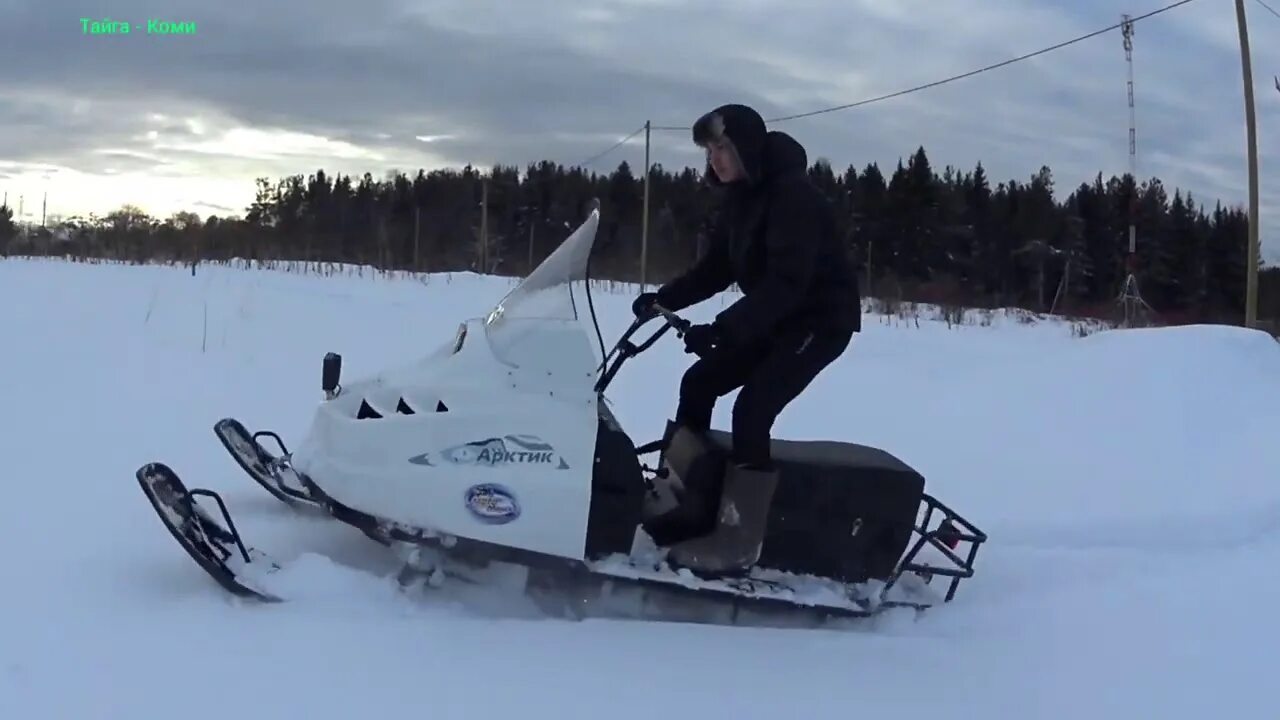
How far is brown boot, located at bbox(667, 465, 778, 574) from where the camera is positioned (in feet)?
12.8

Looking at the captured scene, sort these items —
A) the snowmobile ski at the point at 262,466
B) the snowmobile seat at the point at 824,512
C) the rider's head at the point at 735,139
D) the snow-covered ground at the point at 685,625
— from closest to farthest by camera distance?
the snow-covered ground at the point at 685,625 → the rider's head at the point at 735,139 → the snowmobile seat at the point at 824,512 → the snowmobile ski at the point at 262,466

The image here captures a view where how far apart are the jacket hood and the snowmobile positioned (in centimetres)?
61

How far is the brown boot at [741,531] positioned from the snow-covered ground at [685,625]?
28cm

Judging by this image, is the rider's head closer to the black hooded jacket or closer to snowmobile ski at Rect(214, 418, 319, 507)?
the black hooded jacket

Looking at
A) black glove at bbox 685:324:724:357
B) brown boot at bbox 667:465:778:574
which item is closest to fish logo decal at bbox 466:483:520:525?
brown boot at bbox 667:465:778:574

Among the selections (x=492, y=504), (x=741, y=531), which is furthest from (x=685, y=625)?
(x=492, y=504)

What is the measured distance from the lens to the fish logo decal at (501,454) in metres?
3.55

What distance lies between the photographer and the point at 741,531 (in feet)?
12.8

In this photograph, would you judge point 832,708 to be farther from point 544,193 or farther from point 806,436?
point 544,193

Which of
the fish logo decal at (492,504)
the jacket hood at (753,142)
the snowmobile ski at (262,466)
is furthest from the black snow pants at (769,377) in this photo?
the snowmobile ski at (262,466)

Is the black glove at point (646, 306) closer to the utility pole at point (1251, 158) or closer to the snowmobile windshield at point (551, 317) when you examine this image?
the snowmobile windshield at point (551, 317)

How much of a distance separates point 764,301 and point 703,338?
25 centimetres

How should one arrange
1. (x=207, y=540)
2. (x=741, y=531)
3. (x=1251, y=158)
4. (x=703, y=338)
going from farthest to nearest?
(x=1251, y=158), (x=741, y=531), (x=703, y=338), (x=207, y=540)

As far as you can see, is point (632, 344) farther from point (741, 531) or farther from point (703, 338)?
point (741, 531)
